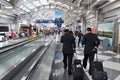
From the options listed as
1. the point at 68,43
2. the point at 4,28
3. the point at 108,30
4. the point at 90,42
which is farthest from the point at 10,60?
the point at 4,28

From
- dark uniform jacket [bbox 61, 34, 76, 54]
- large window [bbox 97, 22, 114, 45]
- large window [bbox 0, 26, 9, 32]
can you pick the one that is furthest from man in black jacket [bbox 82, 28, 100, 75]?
large window [bbox 0, 26, 9, 32]

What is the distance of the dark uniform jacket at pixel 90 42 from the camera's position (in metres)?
6.38

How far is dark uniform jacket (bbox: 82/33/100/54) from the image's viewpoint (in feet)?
20.9

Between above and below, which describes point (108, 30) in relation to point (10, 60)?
above

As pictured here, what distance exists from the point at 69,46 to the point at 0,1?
12.7 meters

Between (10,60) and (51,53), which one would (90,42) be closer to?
(10,60)

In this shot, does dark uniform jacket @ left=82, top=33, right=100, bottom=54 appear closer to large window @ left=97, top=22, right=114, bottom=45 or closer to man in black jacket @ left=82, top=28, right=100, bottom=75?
man in black jacket @ left=82, top=28, right=100, bottom=75

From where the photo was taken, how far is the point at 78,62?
254 inches

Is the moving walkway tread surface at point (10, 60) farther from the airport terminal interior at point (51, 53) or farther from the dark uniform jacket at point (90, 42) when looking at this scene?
the dark uniform jacket at point (90, 42)

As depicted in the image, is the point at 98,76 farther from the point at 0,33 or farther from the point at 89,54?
the point at 0,33

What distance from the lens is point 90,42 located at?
6.43m

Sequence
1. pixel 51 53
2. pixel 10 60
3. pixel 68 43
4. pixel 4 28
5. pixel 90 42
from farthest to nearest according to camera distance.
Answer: pixel 4 28
pixel 51 53
pixel 10 60
pixel 68 43
pixel 90 42

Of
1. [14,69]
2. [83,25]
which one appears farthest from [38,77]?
[83,25]

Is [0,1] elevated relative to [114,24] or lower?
elevated
